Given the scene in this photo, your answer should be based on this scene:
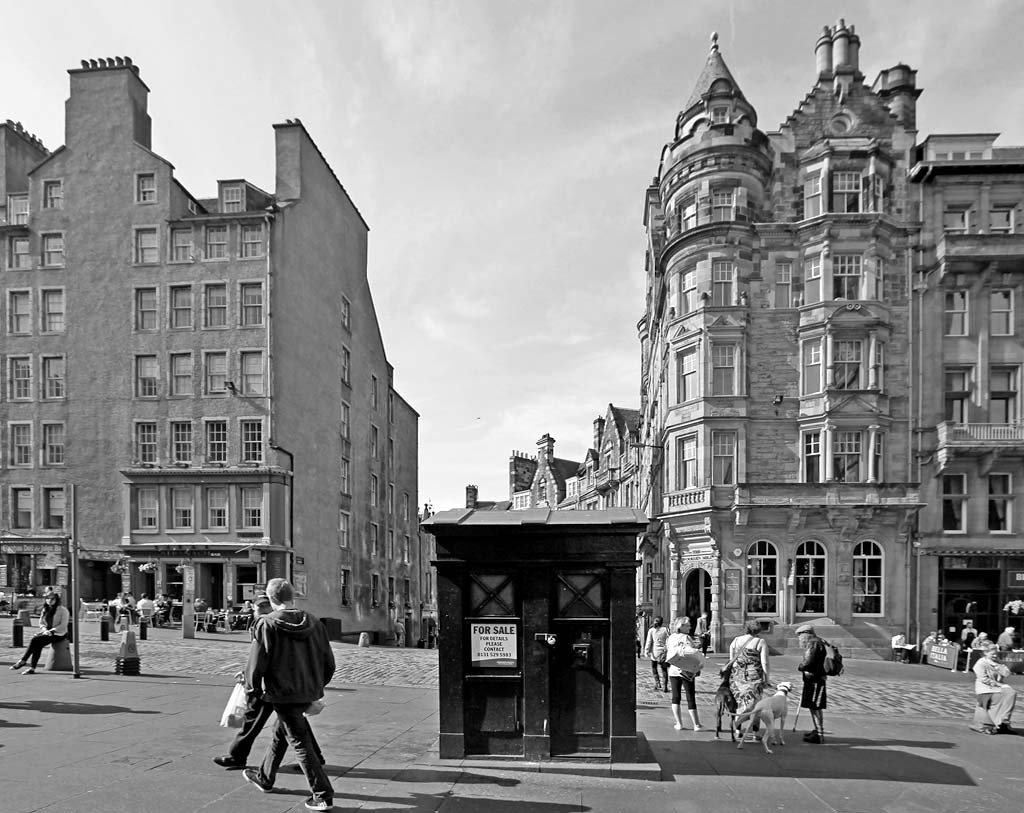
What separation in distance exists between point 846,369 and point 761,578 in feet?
28.6

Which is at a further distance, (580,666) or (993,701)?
(993,701)

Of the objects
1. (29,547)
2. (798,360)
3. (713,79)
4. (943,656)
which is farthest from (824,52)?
(29,547)

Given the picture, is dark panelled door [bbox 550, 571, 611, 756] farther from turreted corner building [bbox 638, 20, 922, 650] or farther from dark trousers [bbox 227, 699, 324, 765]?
turreted corner building [bbox 638, 20, 922, 650]

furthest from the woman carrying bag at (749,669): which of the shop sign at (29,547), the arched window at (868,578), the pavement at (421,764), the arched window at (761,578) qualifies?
the shop sign at (29,547)

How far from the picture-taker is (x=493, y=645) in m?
7.97

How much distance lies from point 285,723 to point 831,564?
25978 millimetres

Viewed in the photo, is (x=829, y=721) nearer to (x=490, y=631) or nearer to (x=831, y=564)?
(x=490, y=631)

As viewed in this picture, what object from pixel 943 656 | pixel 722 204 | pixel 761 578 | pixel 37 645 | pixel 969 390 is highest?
pixel 722 204

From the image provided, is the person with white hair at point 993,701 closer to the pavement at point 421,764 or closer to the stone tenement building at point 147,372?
the pavement at point 421,764

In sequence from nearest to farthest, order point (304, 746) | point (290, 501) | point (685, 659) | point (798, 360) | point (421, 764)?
1. point (304, 746)
2. point (421, 764)
3. point (685, 659)
4. point (798, 360)
5. point (290, 501)

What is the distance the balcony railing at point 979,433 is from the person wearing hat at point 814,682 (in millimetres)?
21146

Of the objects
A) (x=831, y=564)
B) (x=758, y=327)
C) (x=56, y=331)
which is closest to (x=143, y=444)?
(x=56, y=331)

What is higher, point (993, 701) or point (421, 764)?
point (421, 764)

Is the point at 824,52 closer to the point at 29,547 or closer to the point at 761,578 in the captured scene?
the point at 761,578
